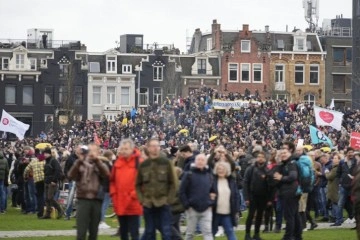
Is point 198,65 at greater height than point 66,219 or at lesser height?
greater

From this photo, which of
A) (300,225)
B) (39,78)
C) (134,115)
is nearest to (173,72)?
(39,78)

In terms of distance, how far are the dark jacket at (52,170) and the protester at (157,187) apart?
11.0 m

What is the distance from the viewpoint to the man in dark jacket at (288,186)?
2478 centimetres

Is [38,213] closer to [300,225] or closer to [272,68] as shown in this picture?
[300,225]

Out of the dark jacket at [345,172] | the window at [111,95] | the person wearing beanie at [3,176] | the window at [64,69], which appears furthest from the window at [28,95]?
the dark jacket at [345,172]

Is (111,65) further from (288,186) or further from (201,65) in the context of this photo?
(288,186)

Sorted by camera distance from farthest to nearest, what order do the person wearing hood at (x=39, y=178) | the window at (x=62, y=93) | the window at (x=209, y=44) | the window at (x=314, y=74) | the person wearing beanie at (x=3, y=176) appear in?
the window at (x=209, y=44), the window at (x=314, y=74), the window at (x=62, y=93), the person wearing beanie at (x=3, y=176), the person wearing hood at (x=39, y=178)

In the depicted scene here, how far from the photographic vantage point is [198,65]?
102 meters

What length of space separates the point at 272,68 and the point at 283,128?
38.1 metres

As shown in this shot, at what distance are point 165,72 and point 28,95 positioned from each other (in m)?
10.7

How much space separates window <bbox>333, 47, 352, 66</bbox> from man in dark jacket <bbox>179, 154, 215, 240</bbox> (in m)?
82.3

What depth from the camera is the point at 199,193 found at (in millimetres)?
22188

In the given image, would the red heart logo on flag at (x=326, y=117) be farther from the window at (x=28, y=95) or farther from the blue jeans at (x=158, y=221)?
the window at (x=28, y=95)

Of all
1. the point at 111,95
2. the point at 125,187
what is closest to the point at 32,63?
the point at 111,95
